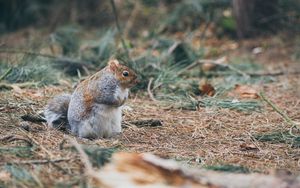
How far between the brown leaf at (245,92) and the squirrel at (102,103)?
6.09ft

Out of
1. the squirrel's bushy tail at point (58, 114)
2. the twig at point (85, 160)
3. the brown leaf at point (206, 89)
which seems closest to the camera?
the twig at point (85, 160)

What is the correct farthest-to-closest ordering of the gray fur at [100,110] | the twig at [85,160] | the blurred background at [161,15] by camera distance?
the blurred background at [161,15] < the gray fur at [100,110] < the twig at [85,160]

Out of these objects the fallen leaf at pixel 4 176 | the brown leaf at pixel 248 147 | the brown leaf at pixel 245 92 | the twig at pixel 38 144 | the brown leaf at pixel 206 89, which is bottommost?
the brown leaf at pixel 245 92

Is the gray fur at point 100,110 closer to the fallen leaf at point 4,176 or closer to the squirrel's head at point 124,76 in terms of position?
the squirrel's head at point 124,76

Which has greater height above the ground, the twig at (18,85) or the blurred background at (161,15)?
Result: the twig at (18,85)

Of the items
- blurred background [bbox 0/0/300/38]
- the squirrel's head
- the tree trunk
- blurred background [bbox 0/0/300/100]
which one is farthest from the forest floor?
Answer: blurred background [bbox 0/0/300/38]

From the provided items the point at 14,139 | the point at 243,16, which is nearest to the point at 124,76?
the point at 14,139

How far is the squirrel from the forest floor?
0.09m

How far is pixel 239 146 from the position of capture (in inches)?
152

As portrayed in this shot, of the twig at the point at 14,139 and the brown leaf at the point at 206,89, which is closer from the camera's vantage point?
the twig at the point at 14,139

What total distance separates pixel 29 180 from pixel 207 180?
2.67ft

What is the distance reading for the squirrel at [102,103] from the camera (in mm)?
3703

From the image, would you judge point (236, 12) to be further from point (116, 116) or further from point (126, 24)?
point (116, 116)

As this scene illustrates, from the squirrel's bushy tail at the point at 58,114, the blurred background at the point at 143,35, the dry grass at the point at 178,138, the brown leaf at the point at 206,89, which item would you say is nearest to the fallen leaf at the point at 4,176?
the dry grass at the point at 178,138
